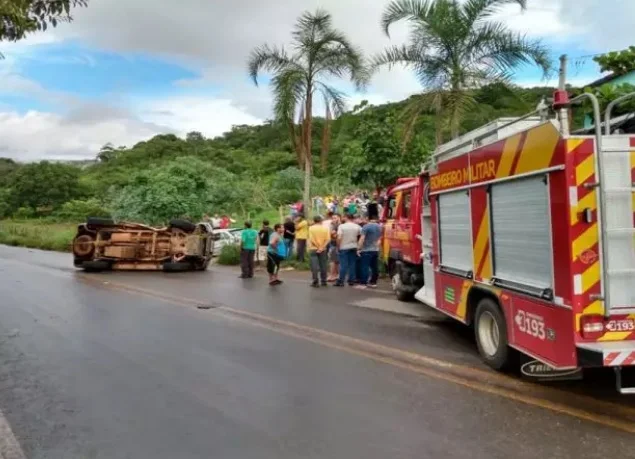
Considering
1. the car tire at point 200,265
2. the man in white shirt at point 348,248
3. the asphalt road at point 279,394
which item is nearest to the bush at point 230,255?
the car tire at point 200,265

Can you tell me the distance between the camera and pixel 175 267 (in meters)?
19.8

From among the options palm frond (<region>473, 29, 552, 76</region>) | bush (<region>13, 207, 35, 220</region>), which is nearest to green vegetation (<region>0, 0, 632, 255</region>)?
palm frond (<region>473, 29, 552, 76</region>)

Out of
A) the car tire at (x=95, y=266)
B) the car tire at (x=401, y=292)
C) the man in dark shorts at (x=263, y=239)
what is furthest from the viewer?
the car tire at (x=95, y=266)

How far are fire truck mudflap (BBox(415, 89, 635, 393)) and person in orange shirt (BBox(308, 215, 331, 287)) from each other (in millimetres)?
7694

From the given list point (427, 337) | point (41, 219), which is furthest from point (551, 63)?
point (41, 219)

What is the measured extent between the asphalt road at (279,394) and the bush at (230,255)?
36.8 ft

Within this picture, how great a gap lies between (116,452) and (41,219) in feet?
223

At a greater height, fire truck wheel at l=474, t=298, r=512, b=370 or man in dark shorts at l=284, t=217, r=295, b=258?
man in dark shorts at l=284, t=217, r=295, b=258

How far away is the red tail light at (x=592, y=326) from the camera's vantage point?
539cm

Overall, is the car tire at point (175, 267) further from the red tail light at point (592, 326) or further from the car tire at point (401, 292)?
the red tail light at point (592, 326)

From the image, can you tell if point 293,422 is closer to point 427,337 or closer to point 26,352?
point 427,337

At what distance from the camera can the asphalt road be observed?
483 cm

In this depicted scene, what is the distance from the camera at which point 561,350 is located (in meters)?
5.54

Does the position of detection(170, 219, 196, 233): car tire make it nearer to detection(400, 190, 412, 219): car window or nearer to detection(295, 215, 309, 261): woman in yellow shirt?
detection(295, 215, 309, 261): woman in yellow shirt
